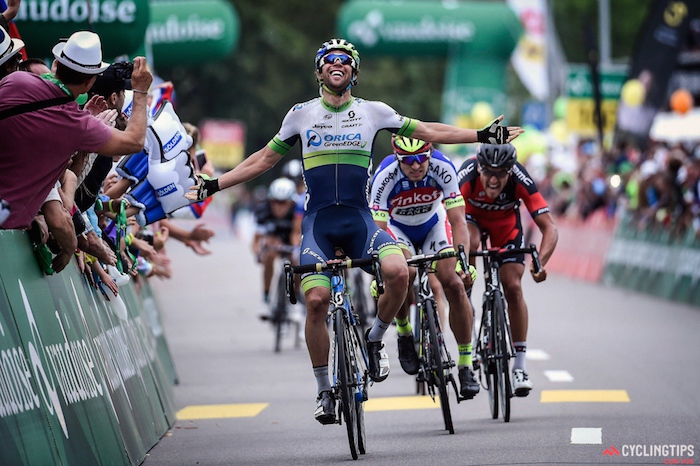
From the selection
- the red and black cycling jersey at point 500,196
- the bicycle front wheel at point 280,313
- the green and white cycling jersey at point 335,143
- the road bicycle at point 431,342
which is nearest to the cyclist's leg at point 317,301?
the green and white cycling jersey at point 335,143

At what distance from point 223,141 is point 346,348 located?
52.5 m

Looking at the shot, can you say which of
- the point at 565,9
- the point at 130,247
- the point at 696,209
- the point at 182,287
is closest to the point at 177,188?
the point at 130,247

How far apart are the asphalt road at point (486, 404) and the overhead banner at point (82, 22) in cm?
358

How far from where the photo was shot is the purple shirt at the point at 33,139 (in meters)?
7.38

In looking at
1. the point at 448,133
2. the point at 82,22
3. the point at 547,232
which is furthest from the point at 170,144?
the point at 82,22

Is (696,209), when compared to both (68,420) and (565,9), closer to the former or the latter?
(68,420)

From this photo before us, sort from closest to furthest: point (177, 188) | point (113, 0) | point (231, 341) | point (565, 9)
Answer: point (177, 188), point (113, 0), point (231, 341), point (565, 9)

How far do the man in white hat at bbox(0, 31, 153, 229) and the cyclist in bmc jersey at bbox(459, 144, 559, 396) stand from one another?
13.3 ft

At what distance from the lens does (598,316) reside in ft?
67.5

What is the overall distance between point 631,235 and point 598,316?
5748 mm

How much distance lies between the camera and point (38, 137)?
739cm

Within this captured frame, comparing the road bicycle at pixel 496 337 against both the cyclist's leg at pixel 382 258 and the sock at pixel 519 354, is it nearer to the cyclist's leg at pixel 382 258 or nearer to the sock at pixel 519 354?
the sock at pixel 519 354

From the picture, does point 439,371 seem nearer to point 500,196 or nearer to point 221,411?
point 500,196

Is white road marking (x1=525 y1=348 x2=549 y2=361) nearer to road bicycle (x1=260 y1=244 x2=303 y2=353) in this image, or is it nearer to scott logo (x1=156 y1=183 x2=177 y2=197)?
road bicycle (x1=260 y1=244 x2=303 y2=353)
